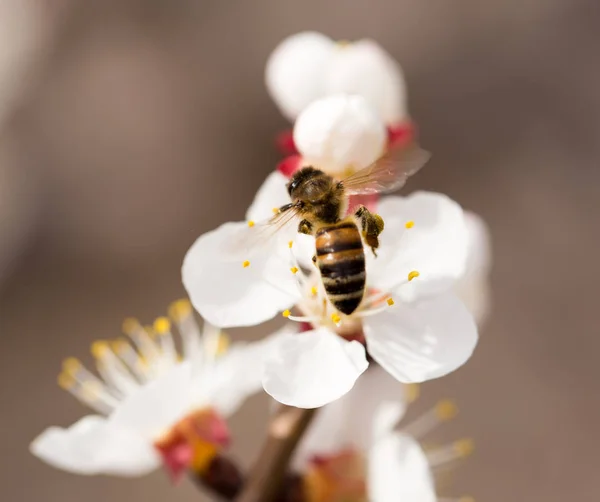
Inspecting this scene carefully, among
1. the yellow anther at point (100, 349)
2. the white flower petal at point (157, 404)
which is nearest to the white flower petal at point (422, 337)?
the white flower petal at point (157, 404)

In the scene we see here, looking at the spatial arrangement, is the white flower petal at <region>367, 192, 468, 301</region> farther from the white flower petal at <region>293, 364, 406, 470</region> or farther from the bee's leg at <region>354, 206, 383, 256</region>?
the white flower petal at <region>293, 364, 406, 470</region>

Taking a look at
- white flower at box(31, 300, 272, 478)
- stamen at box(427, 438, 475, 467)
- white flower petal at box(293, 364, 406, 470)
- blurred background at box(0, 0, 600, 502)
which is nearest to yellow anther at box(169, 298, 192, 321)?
white flower at box(31, 300, 272, 478)

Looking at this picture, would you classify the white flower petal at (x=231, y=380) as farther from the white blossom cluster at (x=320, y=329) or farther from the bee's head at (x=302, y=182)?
the bee's head at (x=302, y=182)

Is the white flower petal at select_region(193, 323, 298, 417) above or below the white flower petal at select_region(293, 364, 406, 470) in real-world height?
above

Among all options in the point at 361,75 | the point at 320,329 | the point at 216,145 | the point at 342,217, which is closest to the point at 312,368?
the point at 320,329

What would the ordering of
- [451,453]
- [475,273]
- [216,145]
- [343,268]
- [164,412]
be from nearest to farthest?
1. [343,268]
2. [164,412]
3. [475,273]
4. [451,453]
5. [216,145]

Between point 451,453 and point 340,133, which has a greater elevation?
point 340,133

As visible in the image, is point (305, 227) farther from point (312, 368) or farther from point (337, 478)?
point (337, 478)

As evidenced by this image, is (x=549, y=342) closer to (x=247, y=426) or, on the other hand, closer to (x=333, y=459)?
(x=247, y=426)
